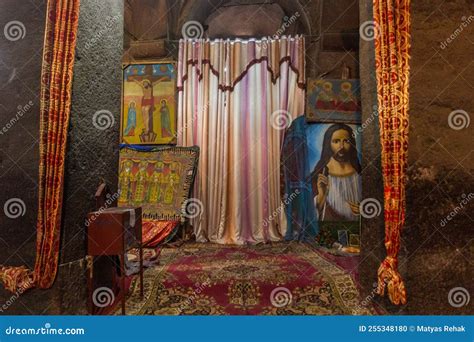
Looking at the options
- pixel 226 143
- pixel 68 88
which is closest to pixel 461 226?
pixel 68 88

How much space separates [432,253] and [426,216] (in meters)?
0.29

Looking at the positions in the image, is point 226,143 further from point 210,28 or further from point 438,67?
point 438,67

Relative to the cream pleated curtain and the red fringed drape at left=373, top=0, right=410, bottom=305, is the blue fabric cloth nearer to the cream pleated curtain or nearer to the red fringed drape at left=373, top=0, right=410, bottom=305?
the cream pleated curtain

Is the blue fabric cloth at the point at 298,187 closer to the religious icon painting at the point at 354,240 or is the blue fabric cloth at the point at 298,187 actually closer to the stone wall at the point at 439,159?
the religious icon painting at the point at 354,240

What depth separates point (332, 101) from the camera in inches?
239

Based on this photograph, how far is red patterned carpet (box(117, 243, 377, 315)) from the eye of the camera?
305 centimetres

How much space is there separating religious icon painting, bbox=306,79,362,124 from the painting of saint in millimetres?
151

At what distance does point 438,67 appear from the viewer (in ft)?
9.05

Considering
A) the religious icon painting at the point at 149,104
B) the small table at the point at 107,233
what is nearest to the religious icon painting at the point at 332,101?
the religious icon painting at the point at 149,104

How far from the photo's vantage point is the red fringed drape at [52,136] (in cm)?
261

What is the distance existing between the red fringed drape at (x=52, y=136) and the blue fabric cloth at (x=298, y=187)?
3996mm

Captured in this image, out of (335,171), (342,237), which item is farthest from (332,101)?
(342,237)

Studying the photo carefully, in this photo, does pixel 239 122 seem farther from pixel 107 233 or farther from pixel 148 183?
pixel 107 233

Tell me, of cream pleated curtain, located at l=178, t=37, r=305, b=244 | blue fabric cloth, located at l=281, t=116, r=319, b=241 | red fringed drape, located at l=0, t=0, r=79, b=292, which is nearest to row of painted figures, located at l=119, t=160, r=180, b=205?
cream pleated curtain, located at l=178, t=37, r=305, b=244
